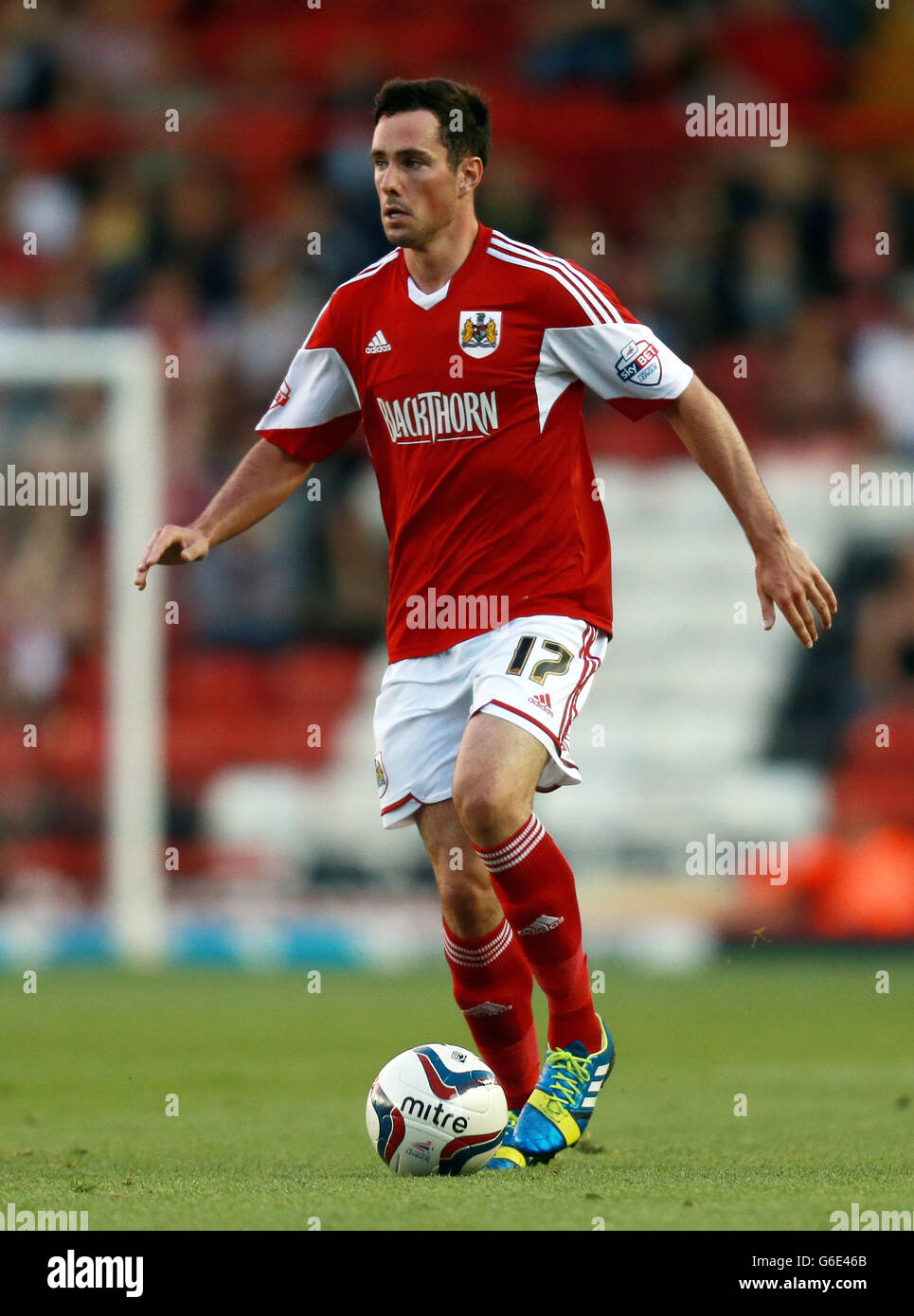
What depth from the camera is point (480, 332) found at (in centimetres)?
537

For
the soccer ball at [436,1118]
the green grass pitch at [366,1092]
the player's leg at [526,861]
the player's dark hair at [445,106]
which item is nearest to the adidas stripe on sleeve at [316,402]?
the player's dark hair at [445,106]

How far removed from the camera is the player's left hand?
16.6ft

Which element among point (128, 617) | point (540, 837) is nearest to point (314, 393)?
point (540, 837)

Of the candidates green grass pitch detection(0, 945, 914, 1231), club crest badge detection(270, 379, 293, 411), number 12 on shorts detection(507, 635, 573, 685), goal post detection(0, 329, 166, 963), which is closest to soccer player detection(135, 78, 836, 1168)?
number 12 on shorts detection(507, 635, 573, 685)

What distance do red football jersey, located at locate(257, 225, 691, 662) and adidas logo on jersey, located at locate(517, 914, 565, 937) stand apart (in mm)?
694

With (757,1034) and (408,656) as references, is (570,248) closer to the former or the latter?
(757,1034)

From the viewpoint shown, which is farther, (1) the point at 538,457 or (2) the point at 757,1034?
(2) the point at 757,1034

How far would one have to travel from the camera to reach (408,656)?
5.46 meters

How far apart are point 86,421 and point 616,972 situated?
444cm

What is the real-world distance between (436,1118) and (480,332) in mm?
1864

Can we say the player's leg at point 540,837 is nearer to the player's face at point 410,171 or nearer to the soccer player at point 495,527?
the soccer player at point 495,527
